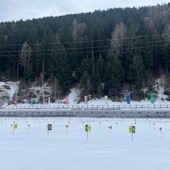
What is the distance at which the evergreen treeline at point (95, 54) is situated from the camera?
53219mm

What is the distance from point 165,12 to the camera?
69.5 meters

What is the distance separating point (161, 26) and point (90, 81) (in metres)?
30.5

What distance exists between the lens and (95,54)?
64875 millimetres

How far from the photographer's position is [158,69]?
58188 millimetres

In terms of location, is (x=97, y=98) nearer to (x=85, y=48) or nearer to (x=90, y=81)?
(x=90, y=81)

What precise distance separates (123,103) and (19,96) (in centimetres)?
2949

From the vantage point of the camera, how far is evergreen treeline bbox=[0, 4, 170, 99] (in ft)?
175
